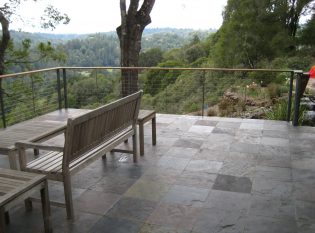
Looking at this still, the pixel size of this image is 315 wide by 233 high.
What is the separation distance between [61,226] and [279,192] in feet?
6.36

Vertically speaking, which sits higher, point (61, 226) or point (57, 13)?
point (57, 13)

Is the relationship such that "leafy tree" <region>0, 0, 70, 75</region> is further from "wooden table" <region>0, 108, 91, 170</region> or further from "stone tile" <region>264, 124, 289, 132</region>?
"stone tile" <region>264, 124, 289, 132</region>

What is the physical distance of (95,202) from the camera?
115 inches

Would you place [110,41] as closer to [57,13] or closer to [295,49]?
[57,13]

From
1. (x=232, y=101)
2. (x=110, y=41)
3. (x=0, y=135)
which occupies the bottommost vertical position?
(x=232, y=101)

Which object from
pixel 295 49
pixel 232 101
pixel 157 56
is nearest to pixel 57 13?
pixel 232 101

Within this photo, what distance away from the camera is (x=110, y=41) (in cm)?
1502

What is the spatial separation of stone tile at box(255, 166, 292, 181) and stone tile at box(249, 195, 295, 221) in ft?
1.62

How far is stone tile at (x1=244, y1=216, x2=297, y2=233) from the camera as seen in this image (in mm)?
2477

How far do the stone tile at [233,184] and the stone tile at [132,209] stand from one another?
721 mm

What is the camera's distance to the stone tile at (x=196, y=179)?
10.8ft

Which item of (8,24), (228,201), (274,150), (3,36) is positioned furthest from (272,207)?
(3,36)

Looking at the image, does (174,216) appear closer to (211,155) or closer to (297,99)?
(211,155)

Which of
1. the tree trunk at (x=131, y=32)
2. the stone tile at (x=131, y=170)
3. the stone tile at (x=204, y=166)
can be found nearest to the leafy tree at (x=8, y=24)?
the tree trunk at (x=131, y=32)
